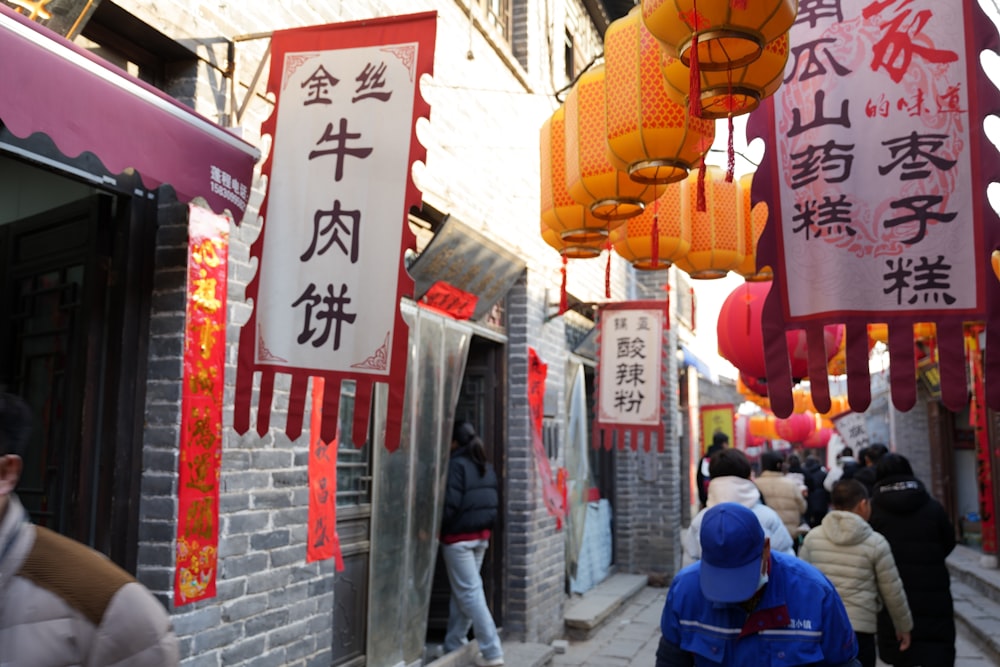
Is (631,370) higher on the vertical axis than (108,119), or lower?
lower

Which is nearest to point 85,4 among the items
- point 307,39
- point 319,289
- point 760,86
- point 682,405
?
point 307,39

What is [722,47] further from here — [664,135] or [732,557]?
[732,557]

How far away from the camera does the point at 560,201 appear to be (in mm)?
5047

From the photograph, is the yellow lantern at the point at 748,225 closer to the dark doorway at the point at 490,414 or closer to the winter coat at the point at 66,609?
the dark doorway at the point at 490,414

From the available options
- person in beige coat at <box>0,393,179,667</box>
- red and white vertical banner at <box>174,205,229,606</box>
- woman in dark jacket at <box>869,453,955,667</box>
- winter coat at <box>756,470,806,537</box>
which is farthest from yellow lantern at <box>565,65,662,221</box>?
winter coat at <box>756,470,806,537</box>

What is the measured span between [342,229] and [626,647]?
21.8 ft

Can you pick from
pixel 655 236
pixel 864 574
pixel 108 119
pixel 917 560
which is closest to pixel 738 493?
pixel 864 574

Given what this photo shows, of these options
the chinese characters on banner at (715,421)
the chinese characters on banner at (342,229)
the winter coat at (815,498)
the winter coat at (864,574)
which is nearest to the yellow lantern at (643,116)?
the chinese characters on banner at (342,229)

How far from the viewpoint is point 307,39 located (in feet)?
11.9

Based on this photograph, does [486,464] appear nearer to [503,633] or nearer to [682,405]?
[503,633]

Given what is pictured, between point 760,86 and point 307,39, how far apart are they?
1.86 meters

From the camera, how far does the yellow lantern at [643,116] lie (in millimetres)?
3885

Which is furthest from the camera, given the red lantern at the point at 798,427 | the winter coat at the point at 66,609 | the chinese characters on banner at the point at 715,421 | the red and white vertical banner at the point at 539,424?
the red lantern at the point at 798,427

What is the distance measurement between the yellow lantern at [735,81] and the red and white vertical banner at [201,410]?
2.10m
